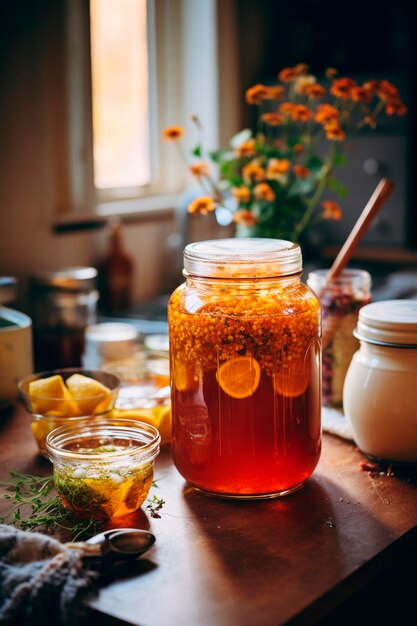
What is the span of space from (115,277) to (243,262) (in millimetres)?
1420

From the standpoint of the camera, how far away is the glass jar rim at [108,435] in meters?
0.98

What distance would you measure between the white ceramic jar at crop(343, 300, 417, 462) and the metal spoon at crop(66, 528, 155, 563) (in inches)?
13.8

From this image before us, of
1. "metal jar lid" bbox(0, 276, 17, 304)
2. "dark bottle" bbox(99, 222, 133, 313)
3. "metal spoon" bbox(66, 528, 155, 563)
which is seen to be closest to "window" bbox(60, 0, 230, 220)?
"dark bottle" bbox(99, 222, 133, 313)

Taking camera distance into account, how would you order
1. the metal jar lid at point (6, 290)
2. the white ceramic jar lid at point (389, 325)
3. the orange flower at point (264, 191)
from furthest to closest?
the metal jar lid at point (6, 290), the orange flower at point (264, 191), the white ceramic jar lid at point (389, 325)

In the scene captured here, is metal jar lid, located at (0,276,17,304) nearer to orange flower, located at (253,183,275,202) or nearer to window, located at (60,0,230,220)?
orange flower, located at (253,183,275,202)

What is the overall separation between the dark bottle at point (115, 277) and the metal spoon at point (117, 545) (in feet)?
4.82

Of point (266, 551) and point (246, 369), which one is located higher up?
point (246, 369)

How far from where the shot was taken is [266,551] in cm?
90

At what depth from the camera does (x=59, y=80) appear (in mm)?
2217

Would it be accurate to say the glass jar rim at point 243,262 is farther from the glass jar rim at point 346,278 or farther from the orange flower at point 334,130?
the orange flower at point 334,130

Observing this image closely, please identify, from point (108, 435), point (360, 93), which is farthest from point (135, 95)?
point (108, 435)

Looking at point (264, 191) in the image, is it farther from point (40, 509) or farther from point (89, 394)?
point (40, 509)

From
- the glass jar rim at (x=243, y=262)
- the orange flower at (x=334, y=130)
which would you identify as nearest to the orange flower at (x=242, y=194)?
the orange flower at (x=334, y=130)

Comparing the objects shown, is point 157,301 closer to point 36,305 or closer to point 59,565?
point 36,305
